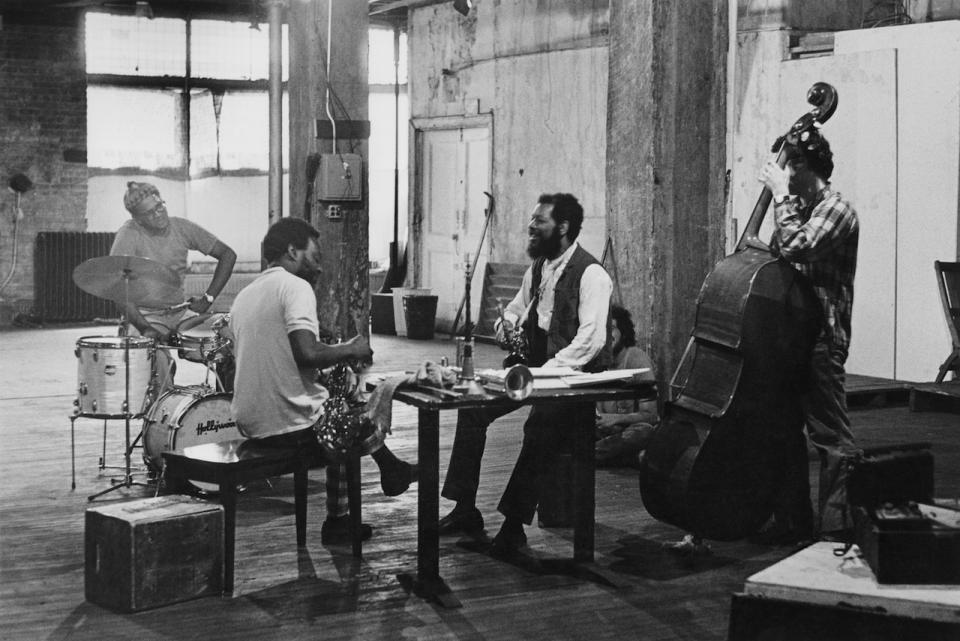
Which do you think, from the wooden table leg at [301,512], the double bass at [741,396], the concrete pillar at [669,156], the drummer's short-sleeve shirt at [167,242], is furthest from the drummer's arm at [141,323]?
the double bass at [741,396]

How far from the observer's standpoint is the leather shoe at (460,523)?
5.68m

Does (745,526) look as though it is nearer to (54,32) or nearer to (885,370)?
(885,370)

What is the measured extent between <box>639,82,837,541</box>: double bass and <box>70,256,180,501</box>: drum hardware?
2.66 metres

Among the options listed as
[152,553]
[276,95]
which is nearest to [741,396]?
[152,553]

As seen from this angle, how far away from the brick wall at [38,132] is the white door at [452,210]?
394 cm

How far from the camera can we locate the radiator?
14.9 meters

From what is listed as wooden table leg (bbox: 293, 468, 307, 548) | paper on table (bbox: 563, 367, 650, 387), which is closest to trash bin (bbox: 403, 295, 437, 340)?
wooden table leg (bbox: 293, 468, 307, 548)

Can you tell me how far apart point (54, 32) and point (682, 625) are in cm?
1252

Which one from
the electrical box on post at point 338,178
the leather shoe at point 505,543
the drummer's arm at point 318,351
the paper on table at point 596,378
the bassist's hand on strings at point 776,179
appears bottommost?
the leather shoe at point 505,543

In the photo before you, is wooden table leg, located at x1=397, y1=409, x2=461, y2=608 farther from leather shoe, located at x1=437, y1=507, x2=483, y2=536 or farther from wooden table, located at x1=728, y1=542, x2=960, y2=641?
wooden table, located at x1=728, y1=542, x2=960, y2=641

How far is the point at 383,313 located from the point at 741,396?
32.2 feet

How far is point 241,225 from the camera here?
53.0 feet

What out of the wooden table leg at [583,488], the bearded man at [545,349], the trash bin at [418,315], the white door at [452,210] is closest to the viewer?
the wooden table leg at [583,488]

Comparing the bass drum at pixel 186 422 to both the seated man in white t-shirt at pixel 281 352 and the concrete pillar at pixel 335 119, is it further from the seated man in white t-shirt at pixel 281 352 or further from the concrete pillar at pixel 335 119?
the concrete pillar at pixel 335 119
